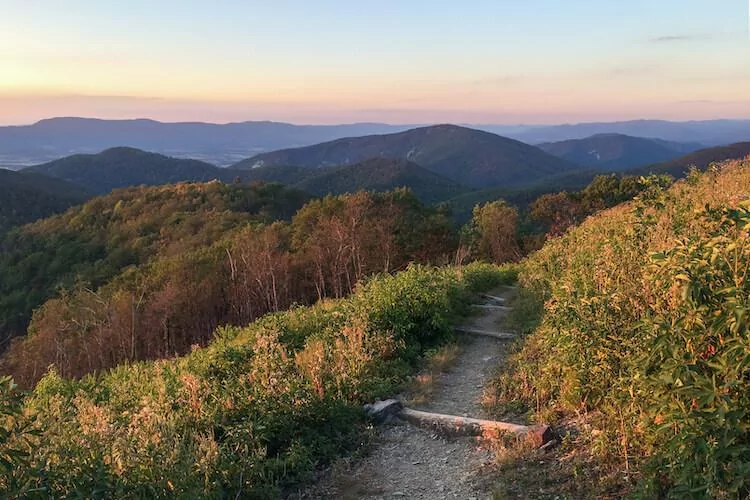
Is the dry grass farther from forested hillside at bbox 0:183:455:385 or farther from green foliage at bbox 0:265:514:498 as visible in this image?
forested hillside at bbox 0:183:455:385

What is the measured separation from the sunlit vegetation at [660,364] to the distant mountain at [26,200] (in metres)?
101

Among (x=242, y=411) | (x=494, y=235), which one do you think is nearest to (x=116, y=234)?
(x=494, y=235)

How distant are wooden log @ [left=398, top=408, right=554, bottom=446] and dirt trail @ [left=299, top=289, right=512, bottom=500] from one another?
8 centimetres

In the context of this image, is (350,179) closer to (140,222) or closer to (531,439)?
(140,222)

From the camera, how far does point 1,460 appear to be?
2883 millimetres

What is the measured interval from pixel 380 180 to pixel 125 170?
8718cm

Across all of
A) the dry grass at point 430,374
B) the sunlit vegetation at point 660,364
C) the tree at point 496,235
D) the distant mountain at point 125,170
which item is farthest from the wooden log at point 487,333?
the distant mountain at point 125,170

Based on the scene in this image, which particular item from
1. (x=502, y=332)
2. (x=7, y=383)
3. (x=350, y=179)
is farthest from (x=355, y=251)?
(x=350, y=179)

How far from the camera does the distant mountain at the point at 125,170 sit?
169875 millimetres

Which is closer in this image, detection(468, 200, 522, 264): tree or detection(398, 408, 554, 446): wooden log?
detection(398, 408, 554, 446): wooden log

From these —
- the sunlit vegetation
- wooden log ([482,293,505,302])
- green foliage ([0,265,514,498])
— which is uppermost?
the sunlit vegetation

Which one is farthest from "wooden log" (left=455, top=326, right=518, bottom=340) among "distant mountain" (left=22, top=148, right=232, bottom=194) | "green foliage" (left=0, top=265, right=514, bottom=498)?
"distant mountain" (left=22, top=148, right=232, bottom=194)

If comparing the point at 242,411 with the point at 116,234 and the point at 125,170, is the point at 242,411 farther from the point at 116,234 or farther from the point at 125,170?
the point at 125,170

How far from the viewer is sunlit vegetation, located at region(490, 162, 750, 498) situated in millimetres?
2795
